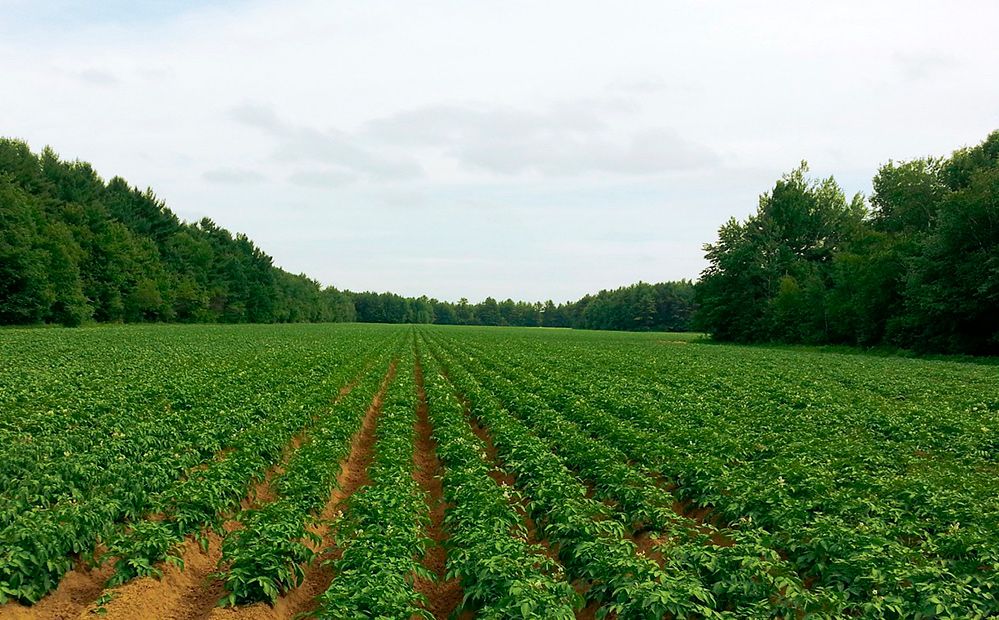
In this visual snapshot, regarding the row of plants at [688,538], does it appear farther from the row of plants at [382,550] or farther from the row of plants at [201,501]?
the row of plants at [201,501]

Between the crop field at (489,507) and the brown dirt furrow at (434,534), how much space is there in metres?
0.05

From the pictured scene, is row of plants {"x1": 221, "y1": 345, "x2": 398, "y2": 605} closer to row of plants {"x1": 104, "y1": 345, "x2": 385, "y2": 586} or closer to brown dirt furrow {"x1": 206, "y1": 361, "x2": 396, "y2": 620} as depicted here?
brown dirt furrow {"x1": 206, "y1": 361, "x2": 396, "y2": 620}

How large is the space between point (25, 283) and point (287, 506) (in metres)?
62.7

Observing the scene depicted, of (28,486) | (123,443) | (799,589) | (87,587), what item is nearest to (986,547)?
(799,589)

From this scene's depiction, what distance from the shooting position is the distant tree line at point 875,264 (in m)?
37.5

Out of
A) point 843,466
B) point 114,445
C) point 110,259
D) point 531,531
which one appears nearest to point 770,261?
point 843,466

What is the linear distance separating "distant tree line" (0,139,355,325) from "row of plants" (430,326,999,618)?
5606 centimetres

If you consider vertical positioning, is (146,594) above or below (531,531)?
above

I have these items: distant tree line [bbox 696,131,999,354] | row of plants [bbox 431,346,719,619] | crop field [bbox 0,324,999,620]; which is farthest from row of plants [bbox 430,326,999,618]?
distant tree line [bbox 696,131,999,354]

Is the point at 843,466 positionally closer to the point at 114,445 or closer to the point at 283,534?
the point at 283,534

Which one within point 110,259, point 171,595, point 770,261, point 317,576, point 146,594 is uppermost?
point 770,261

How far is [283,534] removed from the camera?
22.4 ft

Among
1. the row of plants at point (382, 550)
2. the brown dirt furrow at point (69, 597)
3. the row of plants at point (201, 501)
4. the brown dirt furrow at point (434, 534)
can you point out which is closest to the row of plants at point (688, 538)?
the brown dirt furrow at point (434, 534)

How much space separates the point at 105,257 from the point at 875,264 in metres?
82.9
